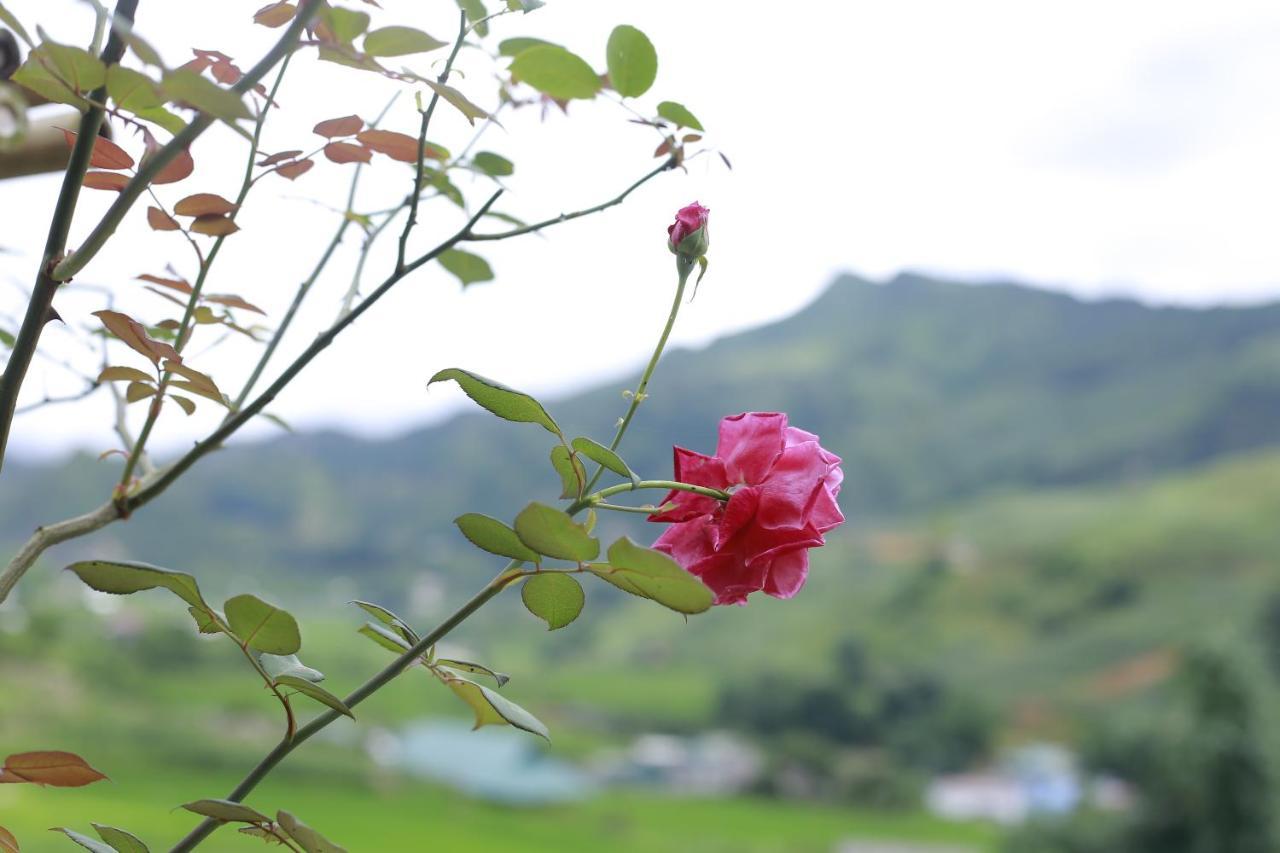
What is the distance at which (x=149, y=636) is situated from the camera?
1304cm

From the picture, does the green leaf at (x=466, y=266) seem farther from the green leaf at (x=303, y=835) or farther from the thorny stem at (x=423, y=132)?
the green leaf at (x=303, y=835)

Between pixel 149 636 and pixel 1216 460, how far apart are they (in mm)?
18625

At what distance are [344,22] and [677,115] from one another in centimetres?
9

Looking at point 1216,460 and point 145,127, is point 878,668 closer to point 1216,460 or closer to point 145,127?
point 1216,460

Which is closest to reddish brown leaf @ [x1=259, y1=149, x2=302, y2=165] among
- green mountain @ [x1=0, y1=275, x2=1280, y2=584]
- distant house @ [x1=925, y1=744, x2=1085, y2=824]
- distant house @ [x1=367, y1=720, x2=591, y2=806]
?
distant house @ [x1=925, y1=744, x2=1085, y2=824]

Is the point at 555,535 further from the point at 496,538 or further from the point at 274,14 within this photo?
the point at 274,14

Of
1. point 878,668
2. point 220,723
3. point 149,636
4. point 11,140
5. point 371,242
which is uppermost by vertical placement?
point 878,668

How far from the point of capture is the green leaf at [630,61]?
26cm

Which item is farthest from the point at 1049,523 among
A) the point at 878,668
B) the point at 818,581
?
the point at 878,668

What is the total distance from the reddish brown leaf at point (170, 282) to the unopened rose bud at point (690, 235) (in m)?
0.16

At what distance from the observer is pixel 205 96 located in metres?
0.19

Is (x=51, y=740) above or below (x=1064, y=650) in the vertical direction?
below

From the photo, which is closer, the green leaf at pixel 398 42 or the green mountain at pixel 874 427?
the green leaf at pixel 398 42

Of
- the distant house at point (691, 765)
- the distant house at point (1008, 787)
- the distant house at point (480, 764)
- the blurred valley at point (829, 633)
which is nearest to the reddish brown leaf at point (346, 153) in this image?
the blurred valley at point (829, 633)
